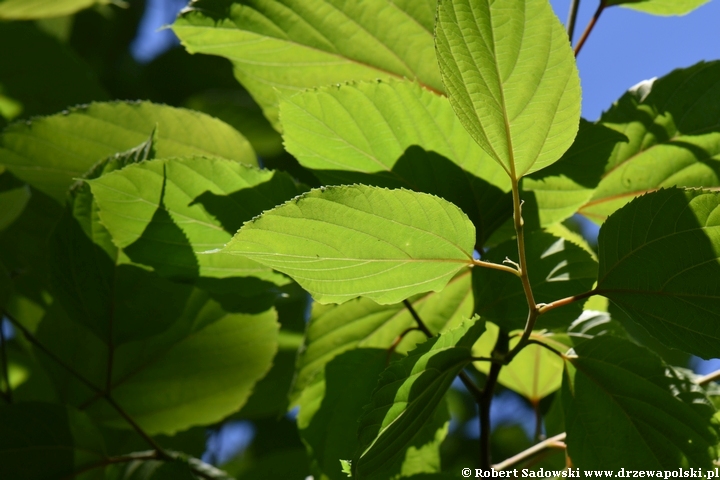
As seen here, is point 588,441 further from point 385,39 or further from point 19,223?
point 19,223

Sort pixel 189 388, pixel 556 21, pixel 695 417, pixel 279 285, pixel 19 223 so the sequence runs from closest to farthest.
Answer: pixel 556 21 → pixel 695 417 → pixel 279 285 → pixel 189 388 → pixel 19 223

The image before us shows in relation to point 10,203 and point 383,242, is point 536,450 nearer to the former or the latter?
point 383,242

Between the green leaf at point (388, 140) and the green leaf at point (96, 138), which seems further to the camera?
the green leaf at point (96, 138)

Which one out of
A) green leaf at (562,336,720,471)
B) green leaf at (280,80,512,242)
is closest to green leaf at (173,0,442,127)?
green leaf at (280,80,512,242)

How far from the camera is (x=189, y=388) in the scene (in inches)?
34.0

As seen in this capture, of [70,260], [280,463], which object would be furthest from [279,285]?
[280,463]

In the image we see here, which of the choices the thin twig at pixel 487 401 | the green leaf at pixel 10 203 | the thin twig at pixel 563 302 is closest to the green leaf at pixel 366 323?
the thin twig at pixel 487 401

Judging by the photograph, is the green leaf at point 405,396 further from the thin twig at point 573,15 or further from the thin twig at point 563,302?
the thin twig at point 573,15

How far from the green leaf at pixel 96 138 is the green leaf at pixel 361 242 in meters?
0.32

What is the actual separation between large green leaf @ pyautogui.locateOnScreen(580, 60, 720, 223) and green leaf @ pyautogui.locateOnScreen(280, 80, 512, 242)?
163 millimetres

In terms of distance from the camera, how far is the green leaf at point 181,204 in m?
0.59

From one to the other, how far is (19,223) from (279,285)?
1.69 ft

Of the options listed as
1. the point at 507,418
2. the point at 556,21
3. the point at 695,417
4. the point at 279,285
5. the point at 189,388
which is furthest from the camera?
the point at 507,418

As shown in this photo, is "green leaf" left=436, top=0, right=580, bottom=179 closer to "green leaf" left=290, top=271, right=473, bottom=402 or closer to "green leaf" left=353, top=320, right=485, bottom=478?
"green leaf" left=353, top=320, right=485, bottom=478
